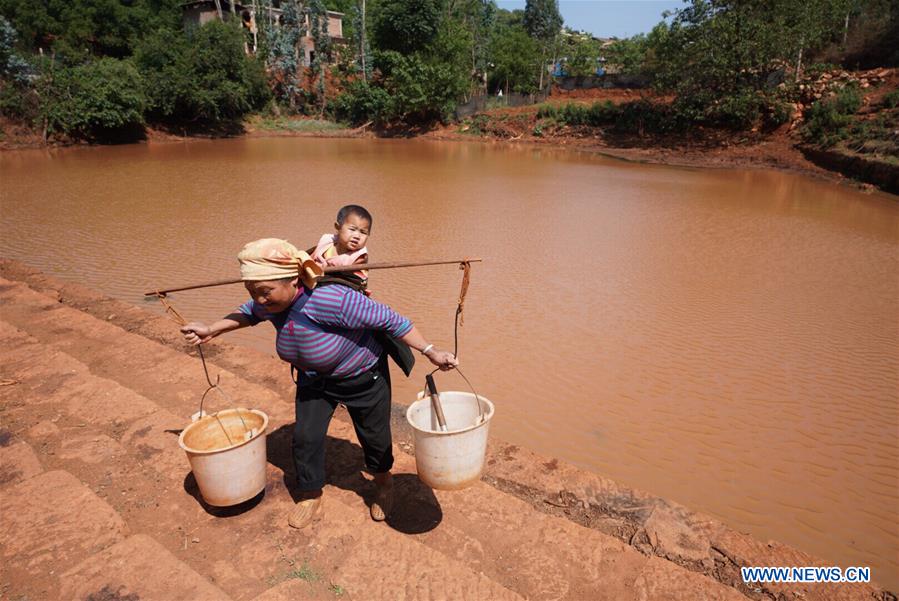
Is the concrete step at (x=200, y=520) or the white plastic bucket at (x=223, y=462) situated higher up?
the white plastic bucket at (x=223, y=462)

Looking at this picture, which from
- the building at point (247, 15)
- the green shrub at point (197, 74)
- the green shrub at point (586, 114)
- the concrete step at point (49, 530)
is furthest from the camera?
the building at point (247, 15)

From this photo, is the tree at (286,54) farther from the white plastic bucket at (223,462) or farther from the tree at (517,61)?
the white plastic bucket at (223,462)

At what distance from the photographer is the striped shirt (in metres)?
2.26

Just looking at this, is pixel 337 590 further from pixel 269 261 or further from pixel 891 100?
pixel 891 100

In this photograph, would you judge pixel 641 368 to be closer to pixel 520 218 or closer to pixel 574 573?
pixel 574 573

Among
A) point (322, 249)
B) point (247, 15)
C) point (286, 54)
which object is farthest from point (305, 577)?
point (247, 15)

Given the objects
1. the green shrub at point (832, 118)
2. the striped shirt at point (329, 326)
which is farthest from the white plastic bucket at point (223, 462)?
the green shrub at point (832, 118)

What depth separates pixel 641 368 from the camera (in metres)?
5.45

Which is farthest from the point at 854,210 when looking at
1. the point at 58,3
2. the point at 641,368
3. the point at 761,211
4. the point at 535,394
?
the point at 58,3

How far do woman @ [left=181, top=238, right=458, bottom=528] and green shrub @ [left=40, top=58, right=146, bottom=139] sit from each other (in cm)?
2737

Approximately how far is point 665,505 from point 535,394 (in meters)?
2.13

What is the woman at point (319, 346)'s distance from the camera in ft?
7.11

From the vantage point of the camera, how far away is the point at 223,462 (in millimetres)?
2471

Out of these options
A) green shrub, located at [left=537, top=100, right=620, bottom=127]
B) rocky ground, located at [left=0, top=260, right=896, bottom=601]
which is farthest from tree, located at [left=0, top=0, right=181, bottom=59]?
rocky ground, located at [left=0, top=260, right=896, bottom=601]
